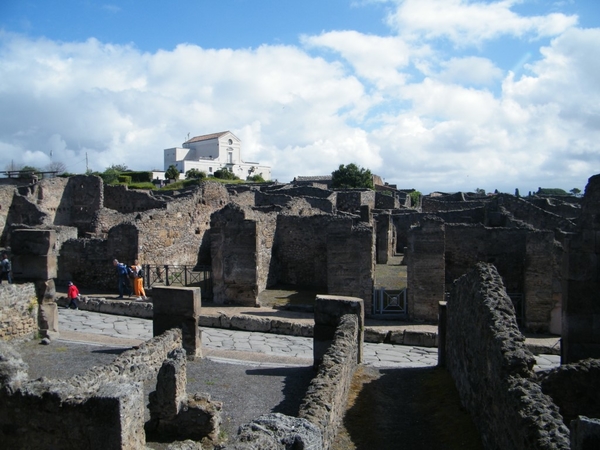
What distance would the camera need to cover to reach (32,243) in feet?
40.1

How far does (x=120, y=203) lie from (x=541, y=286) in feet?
77.8

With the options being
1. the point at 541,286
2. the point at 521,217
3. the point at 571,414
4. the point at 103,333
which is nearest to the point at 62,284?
the point at 103,333

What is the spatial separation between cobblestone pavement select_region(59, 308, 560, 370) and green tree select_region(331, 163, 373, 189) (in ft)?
155

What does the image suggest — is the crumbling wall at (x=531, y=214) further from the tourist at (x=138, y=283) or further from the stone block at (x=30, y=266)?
the stone block at (x=30, y=266)

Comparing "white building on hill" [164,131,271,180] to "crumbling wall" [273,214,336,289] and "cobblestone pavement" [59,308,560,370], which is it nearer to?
"crumbling wall" [273,214,336,289]

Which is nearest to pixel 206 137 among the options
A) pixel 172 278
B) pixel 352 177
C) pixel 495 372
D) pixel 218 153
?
pixel 218 153

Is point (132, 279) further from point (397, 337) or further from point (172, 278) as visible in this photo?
point (397, 337)

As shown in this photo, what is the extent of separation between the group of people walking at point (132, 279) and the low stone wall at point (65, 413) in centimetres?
1006

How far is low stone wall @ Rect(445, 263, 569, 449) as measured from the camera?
451 centimetres

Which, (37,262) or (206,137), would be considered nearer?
(37,262)

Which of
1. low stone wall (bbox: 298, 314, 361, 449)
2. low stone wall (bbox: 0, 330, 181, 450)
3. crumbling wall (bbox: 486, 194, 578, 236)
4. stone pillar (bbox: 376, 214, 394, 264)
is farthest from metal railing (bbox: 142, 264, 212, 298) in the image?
crumbling wall (bbox: 486, 194, 578, 236)

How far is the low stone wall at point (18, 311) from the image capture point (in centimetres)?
1147

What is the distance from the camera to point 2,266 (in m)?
16.2

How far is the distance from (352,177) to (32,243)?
4999cm
